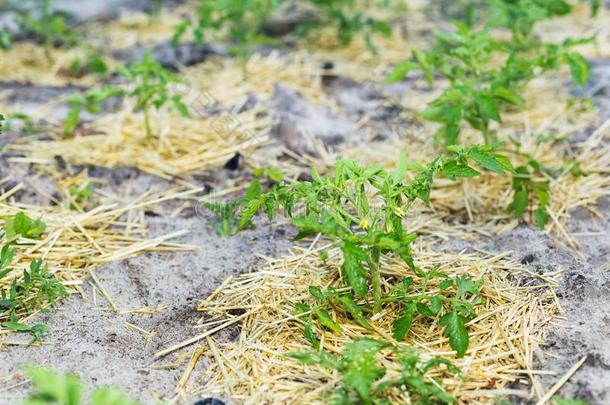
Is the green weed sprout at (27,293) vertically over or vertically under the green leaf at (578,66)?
under

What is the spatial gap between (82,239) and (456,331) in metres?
1.44

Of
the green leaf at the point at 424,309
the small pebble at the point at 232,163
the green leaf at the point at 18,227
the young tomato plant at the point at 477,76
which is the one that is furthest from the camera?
the small pebble at the point at 232,163

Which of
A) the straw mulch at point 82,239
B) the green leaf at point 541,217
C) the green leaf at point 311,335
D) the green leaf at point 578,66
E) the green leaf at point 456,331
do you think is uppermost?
the green leaf at point 578,66

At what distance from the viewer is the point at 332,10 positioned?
15.3ft

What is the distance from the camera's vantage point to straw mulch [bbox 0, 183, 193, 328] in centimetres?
248

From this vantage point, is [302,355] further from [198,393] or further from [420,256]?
[420,256]

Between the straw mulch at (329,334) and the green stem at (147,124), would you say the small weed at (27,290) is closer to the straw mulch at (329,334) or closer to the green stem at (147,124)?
the straw mulch at (329,334)

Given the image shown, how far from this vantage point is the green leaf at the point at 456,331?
6.55ft

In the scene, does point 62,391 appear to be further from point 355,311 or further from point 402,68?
point 402,68

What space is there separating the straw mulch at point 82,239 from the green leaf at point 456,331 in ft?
3.44

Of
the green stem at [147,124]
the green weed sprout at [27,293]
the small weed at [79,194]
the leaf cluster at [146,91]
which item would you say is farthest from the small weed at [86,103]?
the green weed sprout at [27,293]

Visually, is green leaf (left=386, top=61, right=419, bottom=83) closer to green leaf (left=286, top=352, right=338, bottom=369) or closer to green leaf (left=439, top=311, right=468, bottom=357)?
green leaf (left=439, top=311, right=468, bottom=357)

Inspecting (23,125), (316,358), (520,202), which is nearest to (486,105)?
(520,202)

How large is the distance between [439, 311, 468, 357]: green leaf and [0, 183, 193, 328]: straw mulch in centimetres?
105
